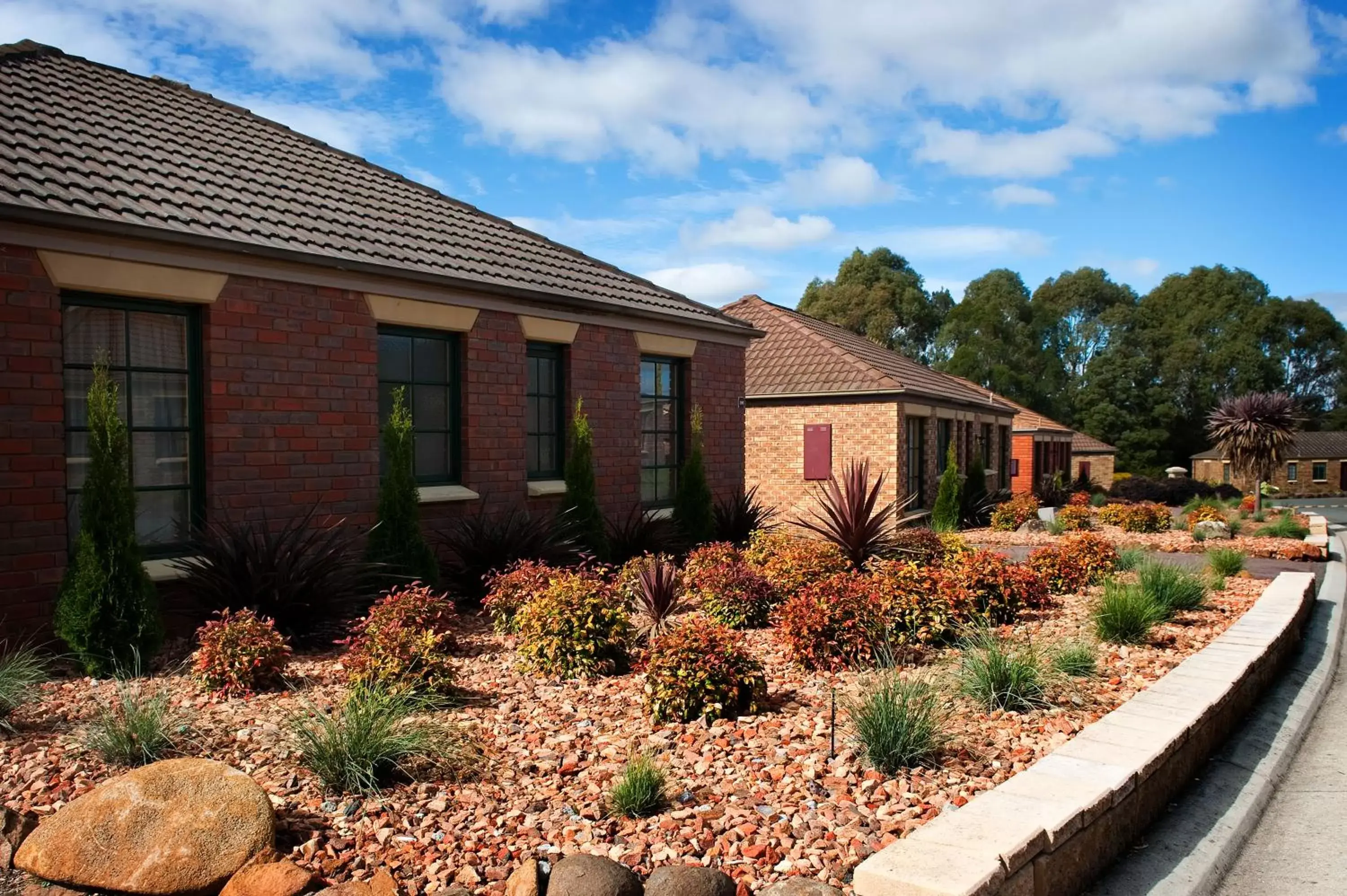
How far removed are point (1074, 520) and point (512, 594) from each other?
578 inches

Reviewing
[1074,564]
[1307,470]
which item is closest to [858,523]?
[1074,564]

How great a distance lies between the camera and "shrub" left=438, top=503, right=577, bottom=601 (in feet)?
29.9

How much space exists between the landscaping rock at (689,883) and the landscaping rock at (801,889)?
0.15 m

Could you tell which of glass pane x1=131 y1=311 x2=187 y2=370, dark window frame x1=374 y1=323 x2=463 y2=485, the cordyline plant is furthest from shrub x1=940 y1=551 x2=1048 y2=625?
glass pane x1=131 y1=311 x2=187 y2=370

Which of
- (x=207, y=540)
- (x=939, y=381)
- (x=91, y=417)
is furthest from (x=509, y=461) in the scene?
(x=939, y=381)

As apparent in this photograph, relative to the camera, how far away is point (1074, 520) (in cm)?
1889

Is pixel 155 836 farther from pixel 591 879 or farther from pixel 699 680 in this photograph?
pixel 699 680

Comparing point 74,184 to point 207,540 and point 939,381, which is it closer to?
point 207,540

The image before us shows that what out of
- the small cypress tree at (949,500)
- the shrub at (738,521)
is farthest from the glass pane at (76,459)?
the small cypress tree at (949,500)

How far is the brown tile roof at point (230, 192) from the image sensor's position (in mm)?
7418

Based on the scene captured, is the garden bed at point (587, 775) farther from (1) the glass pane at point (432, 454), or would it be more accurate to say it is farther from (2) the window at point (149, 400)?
(1) the glass pane at point (432, 454)

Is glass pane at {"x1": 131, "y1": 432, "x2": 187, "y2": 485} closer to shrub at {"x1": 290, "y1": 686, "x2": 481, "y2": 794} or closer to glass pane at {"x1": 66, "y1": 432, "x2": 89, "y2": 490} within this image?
glass pane at {"x1": 66, "y1": 432, "x2": 89, "y2": 490}

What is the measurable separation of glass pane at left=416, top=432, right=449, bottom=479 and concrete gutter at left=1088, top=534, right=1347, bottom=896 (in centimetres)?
758

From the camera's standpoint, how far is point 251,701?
221 inches
